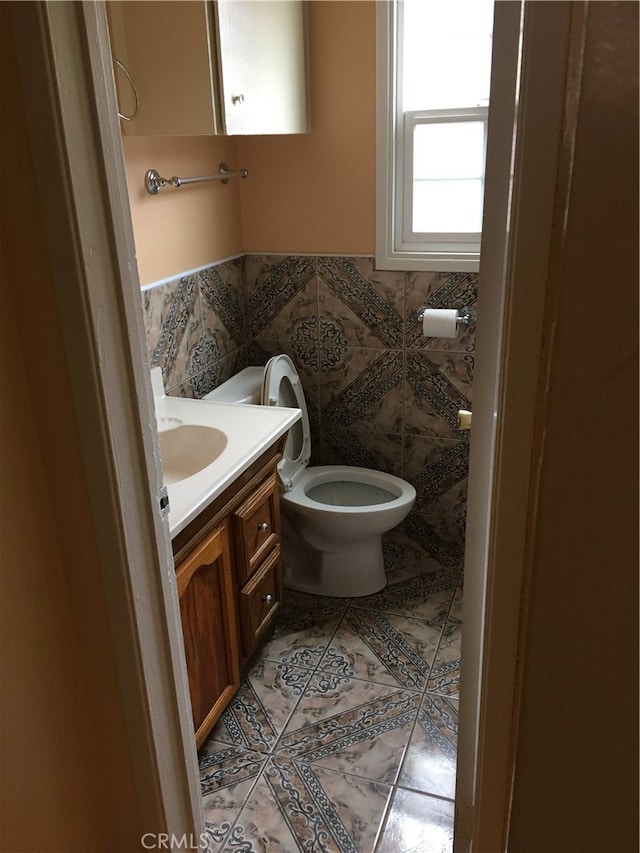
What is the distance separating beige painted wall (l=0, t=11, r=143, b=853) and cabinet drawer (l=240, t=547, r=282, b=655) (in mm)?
930

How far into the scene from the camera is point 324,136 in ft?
8.65

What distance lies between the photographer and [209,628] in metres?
1.87

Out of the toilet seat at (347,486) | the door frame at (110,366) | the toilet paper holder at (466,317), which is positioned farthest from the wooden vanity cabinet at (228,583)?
the toilet paper holder at (466,317)

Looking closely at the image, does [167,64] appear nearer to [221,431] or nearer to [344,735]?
[221,431]

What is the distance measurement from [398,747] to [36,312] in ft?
5.28

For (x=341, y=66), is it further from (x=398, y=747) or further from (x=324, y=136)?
(x=398, y=747)

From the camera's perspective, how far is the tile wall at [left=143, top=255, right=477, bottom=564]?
8.77ft

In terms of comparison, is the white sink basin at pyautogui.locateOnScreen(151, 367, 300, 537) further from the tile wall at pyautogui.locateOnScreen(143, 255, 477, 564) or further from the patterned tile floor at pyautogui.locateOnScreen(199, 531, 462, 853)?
the patterned tile floor at pyautogui.locateOnScreen(199, 531, 462, 853)

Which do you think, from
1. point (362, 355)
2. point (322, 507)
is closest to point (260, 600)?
point (322, 507)

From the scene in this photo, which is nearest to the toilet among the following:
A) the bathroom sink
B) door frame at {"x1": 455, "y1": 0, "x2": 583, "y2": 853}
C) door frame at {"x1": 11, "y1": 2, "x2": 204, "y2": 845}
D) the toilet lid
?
the toilet lid

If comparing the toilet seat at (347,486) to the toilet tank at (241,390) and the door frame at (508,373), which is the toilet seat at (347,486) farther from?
the door frame at (508,373)

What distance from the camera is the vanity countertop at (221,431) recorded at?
1.66 m

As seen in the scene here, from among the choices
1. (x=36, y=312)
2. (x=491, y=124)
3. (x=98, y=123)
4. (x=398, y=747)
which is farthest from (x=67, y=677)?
(x=398, y=747)

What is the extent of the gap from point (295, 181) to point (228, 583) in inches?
62.8
